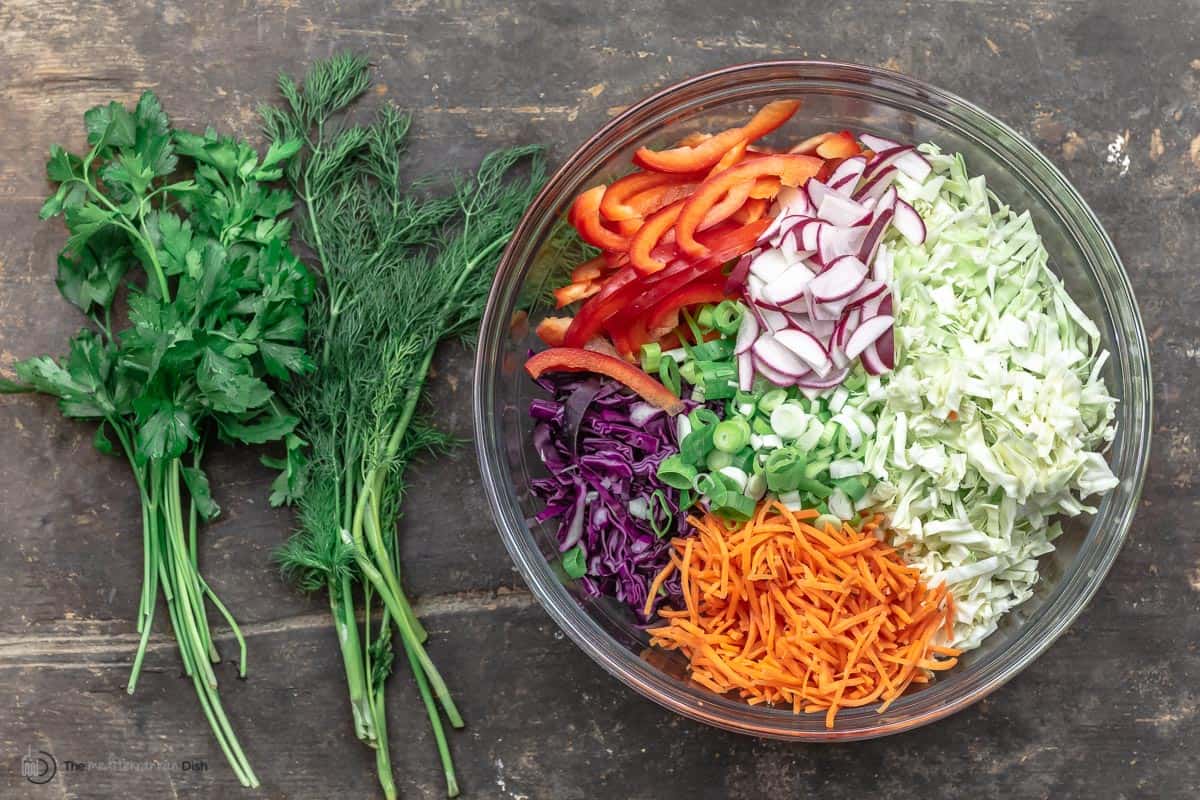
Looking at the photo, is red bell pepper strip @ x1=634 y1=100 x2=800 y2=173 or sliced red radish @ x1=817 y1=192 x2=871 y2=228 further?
red bell pepper strip @ x1=634 y1=100 x2=800 y2=173

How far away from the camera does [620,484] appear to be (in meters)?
1.96

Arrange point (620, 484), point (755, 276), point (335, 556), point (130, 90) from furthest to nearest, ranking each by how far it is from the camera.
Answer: point (130, 90), point (335, 556), point (620, 484), point (755, 276)

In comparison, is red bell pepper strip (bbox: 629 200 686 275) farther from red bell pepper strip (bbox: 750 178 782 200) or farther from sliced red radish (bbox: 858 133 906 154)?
sliced red radish (bbox: 858 133 906 154)

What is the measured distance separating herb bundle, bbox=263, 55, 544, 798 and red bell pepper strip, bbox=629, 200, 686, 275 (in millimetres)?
433

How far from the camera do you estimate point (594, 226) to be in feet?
6.31

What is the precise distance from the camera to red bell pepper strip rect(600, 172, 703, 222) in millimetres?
1943

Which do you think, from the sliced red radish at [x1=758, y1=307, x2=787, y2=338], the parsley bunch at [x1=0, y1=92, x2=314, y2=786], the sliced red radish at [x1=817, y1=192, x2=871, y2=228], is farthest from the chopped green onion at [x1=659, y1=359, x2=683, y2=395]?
the parsley bunch at [x1=0, y1=92, x2=314, y2=786]

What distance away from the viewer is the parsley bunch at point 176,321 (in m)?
2.00

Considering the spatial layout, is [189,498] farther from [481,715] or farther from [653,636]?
[653,636]

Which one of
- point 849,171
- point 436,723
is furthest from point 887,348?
point 436,723

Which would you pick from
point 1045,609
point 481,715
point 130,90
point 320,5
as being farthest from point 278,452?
point 1045,609

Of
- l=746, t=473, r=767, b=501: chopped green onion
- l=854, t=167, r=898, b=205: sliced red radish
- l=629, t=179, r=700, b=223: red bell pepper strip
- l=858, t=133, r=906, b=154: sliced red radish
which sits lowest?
l=746, t=473, r=767, b=501: chopped green onion

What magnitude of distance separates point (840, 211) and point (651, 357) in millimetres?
Result: 482

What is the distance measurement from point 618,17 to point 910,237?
0.94 meters
